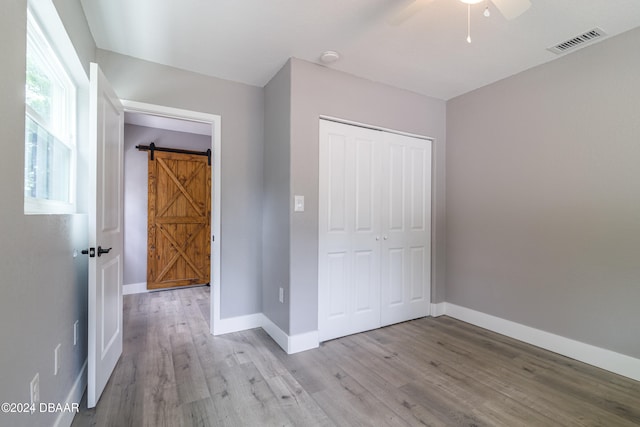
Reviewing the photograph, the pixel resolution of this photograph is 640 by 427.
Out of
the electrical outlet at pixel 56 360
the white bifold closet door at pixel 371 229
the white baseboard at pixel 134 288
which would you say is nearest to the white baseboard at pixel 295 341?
the white bifold closet door at pixel 371 229

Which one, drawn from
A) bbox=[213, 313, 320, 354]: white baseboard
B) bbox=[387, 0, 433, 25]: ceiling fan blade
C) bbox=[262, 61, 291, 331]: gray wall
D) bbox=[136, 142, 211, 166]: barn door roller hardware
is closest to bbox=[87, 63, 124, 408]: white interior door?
bbox=[213, 313, 320, 354]: white baseboard

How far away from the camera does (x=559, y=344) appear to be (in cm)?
251

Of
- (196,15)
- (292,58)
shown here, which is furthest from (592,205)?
(196,15)

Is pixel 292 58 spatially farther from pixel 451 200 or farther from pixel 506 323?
pixel 506 323

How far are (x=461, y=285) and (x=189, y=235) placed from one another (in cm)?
416

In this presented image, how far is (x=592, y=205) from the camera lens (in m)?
2.36

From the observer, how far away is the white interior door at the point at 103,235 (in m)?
1.77

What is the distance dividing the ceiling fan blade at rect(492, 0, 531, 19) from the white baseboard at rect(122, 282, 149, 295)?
5.19 meters

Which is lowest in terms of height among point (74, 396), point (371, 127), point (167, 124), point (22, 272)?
point (74, 396)

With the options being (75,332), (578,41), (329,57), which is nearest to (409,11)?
(329,57)

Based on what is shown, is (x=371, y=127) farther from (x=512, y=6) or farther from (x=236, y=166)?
(x=512, y=6)

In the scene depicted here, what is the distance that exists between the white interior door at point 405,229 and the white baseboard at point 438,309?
0.23ft

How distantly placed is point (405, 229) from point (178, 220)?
3.62 m

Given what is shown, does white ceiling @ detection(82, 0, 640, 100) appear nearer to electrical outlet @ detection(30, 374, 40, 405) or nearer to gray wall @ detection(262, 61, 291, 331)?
gray wall @ detection(262, 61, 291, 331)
